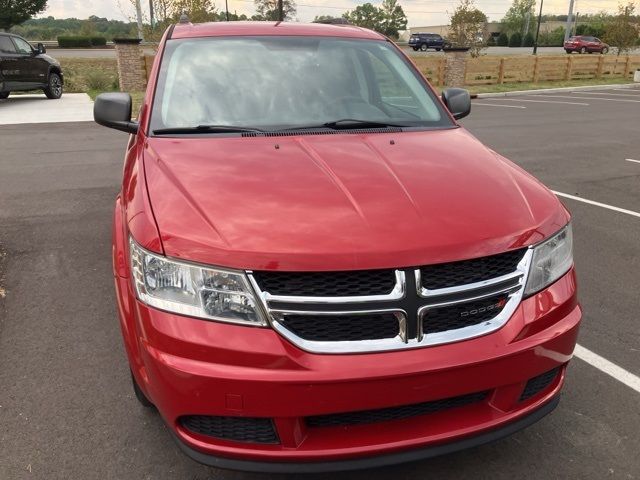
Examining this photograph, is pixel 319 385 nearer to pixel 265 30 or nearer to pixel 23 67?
pixel 265 30

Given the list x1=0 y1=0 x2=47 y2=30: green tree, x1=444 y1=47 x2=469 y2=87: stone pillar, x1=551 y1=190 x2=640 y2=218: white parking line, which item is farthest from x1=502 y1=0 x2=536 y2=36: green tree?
x1=551 y1=190 x2=640 y2=218: white parking line

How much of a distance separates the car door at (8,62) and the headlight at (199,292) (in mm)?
15791

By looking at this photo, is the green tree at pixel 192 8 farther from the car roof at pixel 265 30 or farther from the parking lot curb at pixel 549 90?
the car roof at pixel 265 30

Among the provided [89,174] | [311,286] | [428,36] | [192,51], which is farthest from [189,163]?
[428,36]

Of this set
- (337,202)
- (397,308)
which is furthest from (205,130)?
(397,308)

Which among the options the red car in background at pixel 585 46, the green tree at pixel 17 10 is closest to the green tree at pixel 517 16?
the red car in background at pixel 585 46

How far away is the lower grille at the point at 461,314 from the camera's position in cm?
197

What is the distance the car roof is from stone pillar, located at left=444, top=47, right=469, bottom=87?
19.3 m

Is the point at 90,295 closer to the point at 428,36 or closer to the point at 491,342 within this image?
the point at 491,342

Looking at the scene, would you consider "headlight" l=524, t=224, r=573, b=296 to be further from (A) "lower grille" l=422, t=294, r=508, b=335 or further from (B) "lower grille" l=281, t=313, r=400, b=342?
A: (B) "lower grille" l=281, t=313, r=400, b=342

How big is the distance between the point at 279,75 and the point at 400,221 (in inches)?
65.6

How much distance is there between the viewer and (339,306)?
1.87 m

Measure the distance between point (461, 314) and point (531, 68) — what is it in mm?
26236

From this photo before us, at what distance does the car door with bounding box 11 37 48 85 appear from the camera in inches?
620
